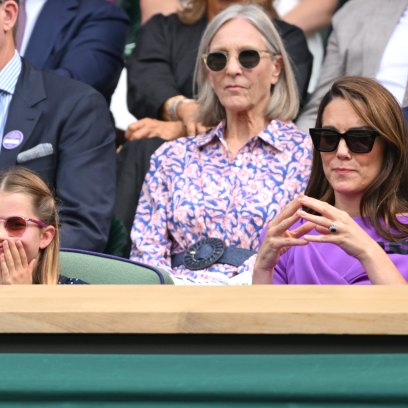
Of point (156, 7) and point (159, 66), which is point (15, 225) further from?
point (156, 7)

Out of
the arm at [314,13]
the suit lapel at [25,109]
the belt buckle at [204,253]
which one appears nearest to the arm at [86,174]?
the suit lapel at [25,109]

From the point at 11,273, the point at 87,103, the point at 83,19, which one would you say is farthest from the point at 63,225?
the point at 83,19

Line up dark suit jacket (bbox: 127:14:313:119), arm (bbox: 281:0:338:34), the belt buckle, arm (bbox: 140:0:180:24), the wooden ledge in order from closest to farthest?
the wooden ledge → the belt buckle → dark suit jacket (bbox: 127:14:313:119) → arm (bbox: 281:0:338:34) → arm (bbox: 140:0:180:24)

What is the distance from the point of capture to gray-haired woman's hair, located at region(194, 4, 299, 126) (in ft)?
15.1

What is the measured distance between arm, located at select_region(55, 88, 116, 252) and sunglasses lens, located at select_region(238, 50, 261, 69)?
1.99 feet

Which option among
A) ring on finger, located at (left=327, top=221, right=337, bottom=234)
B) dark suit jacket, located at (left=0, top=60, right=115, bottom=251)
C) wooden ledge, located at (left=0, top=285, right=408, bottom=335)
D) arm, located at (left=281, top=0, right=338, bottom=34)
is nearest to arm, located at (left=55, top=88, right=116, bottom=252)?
dark suit jacket, located at (left=0, top=60, right=115, bottom=251)

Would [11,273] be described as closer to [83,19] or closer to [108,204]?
[108,204]

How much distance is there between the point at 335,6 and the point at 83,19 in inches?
50.3

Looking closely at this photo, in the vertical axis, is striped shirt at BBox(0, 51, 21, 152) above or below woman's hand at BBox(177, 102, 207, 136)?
above

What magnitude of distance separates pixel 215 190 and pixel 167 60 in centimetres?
127

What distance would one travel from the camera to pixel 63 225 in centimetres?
416

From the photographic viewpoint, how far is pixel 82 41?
17.3ft

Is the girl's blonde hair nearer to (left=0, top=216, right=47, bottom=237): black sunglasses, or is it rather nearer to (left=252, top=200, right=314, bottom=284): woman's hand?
(left=0, top=216, right=47, bottom=237): black sunglasses

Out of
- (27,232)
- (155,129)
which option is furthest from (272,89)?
Answer: (27,232)
